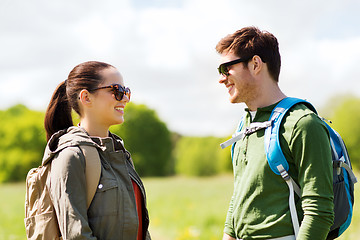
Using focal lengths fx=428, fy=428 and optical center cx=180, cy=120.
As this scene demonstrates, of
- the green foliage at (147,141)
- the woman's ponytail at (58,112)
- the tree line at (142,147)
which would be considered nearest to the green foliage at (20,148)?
the tree line at (142,147)

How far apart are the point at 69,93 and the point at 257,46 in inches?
57.3

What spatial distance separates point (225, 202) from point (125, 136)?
41440 mm

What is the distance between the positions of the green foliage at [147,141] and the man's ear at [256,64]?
174ft

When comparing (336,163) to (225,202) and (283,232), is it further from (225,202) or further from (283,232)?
(225,202)

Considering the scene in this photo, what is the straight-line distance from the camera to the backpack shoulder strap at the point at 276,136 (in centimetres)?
285

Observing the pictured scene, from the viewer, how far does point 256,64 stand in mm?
3182

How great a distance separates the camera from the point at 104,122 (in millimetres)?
3168

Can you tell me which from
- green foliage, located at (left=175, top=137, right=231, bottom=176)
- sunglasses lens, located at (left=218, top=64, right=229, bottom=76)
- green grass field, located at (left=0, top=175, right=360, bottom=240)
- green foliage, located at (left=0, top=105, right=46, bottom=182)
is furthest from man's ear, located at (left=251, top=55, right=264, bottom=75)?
green foliage, located at (left=0, top=105, right=46, bottom=182)

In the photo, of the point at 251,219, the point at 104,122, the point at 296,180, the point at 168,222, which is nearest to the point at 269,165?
the point at 296,180

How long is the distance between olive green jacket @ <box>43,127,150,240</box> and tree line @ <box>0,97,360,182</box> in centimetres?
3886

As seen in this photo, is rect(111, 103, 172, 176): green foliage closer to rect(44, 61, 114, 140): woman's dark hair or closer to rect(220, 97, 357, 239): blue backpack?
rect(44, 61, 114, 140): woman's dark hair

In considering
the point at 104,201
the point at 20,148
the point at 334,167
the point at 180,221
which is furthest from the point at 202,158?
the point at 104,201

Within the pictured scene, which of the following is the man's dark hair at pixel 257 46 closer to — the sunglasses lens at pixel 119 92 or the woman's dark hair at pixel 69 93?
the sunglasses lens at pixel 119 92

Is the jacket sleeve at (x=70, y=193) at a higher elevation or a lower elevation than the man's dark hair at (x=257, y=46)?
lower
